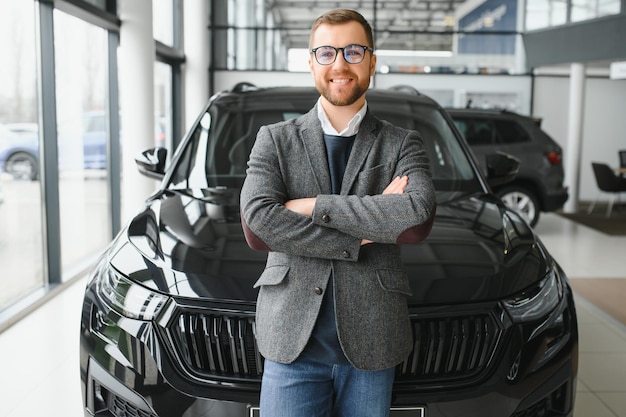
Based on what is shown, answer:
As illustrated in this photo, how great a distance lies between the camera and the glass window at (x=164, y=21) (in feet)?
29.7

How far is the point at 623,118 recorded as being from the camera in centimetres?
1127

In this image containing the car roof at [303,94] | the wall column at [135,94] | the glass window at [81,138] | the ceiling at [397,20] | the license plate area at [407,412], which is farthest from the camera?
the ceiling at [397,20]

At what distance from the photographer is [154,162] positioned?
306 cm

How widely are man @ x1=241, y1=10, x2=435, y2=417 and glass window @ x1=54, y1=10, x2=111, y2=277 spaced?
4402mm

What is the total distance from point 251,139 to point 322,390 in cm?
Answer: 172

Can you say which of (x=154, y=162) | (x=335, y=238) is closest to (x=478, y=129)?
(x=154, y=162)

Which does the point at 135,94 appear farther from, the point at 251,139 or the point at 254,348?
the point at 254,348

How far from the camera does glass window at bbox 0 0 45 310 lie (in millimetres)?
4387

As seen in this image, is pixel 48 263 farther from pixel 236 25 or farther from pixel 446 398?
pixel 236 25

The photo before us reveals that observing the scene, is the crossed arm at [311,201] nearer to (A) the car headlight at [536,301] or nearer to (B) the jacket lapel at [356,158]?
(B) the jacket lapel at [356,158]

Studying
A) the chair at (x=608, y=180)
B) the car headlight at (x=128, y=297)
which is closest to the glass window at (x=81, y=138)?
the car headlight at (x=128, y=297)

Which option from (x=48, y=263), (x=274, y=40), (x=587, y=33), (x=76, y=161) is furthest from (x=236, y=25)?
(x=48, y=263)

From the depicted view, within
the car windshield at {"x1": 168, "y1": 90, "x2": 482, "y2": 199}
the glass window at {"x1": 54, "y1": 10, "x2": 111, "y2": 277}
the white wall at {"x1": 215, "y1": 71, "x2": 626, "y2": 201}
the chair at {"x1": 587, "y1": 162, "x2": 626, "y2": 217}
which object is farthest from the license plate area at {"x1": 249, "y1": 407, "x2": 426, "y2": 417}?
the white wall at {"x1": 215, "y1": 71, "x2": 626, "y2": 201}

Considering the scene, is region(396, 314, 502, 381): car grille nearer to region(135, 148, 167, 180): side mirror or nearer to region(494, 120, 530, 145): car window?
region(135, 148, 167, 180): side mirror
